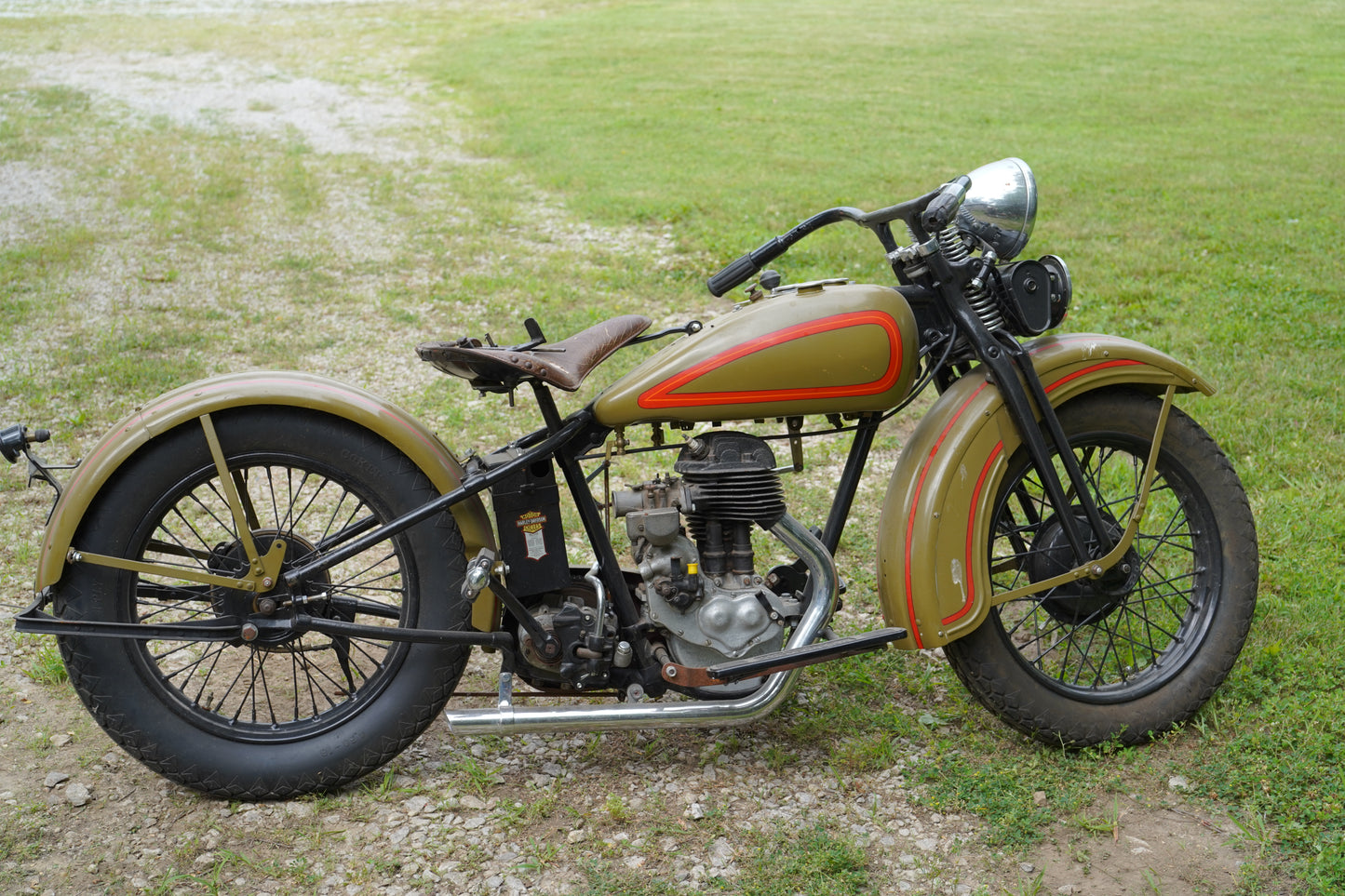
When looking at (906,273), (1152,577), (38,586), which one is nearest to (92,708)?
(38,586)

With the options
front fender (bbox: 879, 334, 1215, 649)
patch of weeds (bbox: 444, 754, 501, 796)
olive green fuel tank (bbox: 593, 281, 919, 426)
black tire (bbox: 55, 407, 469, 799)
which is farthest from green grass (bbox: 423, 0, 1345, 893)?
black tire (bbox: 55, 407, 469, 799)

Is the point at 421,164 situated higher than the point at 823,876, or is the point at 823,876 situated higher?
the point at 421,164

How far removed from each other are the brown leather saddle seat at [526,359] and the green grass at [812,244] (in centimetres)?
122

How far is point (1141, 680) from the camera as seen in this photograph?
3445 mm

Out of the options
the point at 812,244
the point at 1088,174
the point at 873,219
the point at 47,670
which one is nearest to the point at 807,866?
the point at 873,219

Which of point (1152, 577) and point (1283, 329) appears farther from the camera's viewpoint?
point (1283, 329)

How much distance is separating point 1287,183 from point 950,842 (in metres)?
9.58

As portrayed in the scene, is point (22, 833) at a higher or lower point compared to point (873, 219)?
lower

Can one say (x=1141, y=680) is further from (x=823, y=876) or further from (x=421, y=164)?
(x=421, y=164)

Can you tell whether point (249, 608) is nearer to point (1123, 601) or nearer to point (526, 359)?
point (526, 359)

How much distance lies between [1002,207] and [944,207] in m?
0.23

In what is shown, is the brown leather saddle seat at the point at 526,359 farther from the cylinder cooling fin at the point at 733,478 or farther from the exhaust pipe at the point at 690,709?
the exhaust pipe at the point at 690,709

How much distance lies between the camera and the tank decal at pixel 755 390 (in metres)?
2.98

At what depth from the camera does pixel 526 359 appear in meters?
2.92
